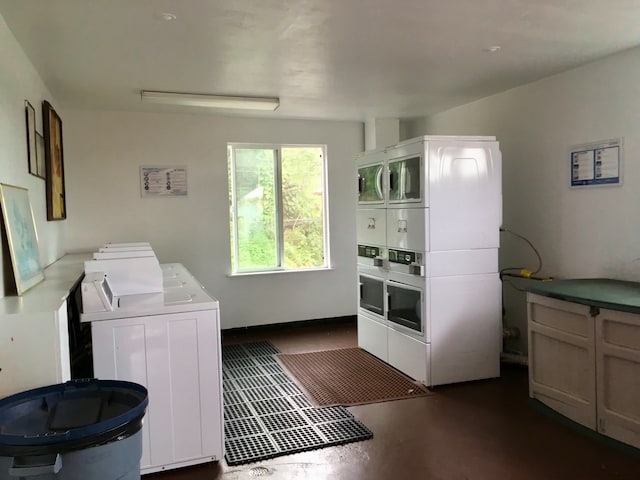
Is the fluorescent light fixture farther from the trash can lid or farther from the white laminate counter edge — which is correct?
the trash can lid

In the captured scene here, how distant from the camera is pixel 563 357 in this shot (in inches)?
126

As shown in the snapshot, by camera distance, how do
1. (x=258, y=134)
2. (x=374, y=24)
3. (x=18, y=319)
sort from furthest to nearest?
(x=258, y=134), (x=374, y=24), (x=18, y=319)

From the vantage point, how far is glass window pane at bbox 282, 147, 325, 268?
584 cm

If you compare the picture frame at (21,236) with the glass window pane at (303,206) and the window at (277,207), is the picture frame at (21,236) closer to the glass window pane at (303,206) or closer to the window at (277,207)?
the window at (277,207)

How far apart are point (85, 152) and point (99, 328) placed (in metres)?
3.01

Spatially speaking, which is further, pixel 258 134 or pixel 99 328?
pixel 258 134

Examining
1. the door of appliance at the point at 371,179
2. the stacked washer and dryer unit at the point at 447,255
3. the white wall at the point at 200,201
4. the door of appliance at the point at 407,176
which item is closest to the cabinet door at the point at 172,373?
the stacked washer and dryer unit at the point at 447,255

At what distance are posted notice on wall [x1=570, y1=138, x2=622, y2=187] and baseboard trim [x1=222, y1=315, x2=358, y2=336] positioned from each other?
312 cm

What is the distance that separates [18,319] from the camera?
1884mm

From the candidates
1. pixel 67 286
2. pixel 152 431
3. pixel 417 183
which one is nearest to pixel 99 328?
pixel 67 286

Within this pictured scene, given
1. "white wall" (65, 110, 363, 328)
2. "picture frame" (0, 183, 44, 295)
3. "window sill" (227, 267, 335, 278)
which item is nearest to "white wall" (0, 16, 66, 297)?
"picture frame" (0, 183, 44, 295)

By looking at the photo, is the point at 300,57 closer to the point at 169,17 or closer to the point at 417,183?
the point at 169,17

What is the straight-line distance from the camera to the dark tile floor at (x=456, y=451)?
105 inches

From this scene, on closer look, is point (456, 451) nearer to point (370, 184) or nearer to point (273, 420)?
point (273, 420)
